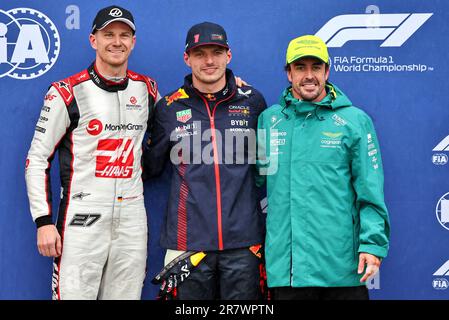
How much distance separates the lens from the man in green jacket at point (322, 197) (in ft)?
9.12

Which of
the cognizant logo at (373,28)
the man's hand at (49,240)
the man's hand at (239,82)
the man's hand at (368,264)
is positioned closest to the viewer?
the man's hand at (368,264)

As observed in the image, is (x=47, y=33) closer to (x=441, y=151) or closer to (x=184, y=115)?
(x=184, y=115)

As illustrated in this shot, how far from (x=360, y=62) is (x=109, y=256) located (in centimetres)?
183

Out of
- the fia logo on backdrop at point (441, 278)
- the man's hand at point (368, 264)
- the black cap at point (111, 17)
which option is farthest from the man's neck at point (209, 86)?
the fia logo on backdrop at point (441, 278)

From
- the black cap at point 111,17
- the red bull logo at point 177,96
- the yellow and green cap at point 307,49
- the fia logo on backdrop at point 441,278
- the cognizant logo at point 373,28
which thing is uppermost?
the cognizant logo at point 373,28

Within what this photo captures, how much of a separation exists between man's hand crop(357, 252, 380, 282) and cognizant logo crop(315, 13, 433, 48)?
4.43 ft

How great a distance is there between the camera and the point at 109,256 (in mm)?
3074

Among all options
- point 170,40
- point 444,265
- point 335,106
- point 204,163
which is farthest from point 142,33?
point 444,265

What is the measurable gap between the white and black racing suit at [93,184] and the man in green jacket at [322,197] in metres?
0.77

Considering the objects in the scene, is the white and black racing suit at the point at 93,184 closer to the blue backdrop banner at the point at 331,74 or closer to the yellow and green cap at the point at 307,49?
the blue backdrop banner at the point at 331,74

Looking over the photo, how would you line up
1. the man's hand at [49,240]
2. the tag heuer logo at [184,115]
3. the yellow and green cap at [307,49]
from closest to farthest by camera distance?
the yellow and green cap at [307,49] → the man's hand at [49,240] → the tag heuer logo at [184,115]

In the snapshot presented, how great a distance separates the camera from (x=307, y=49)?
9.45 feet

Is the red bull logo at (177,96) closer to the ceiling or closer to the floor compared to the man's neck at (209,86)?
closer to the floor
